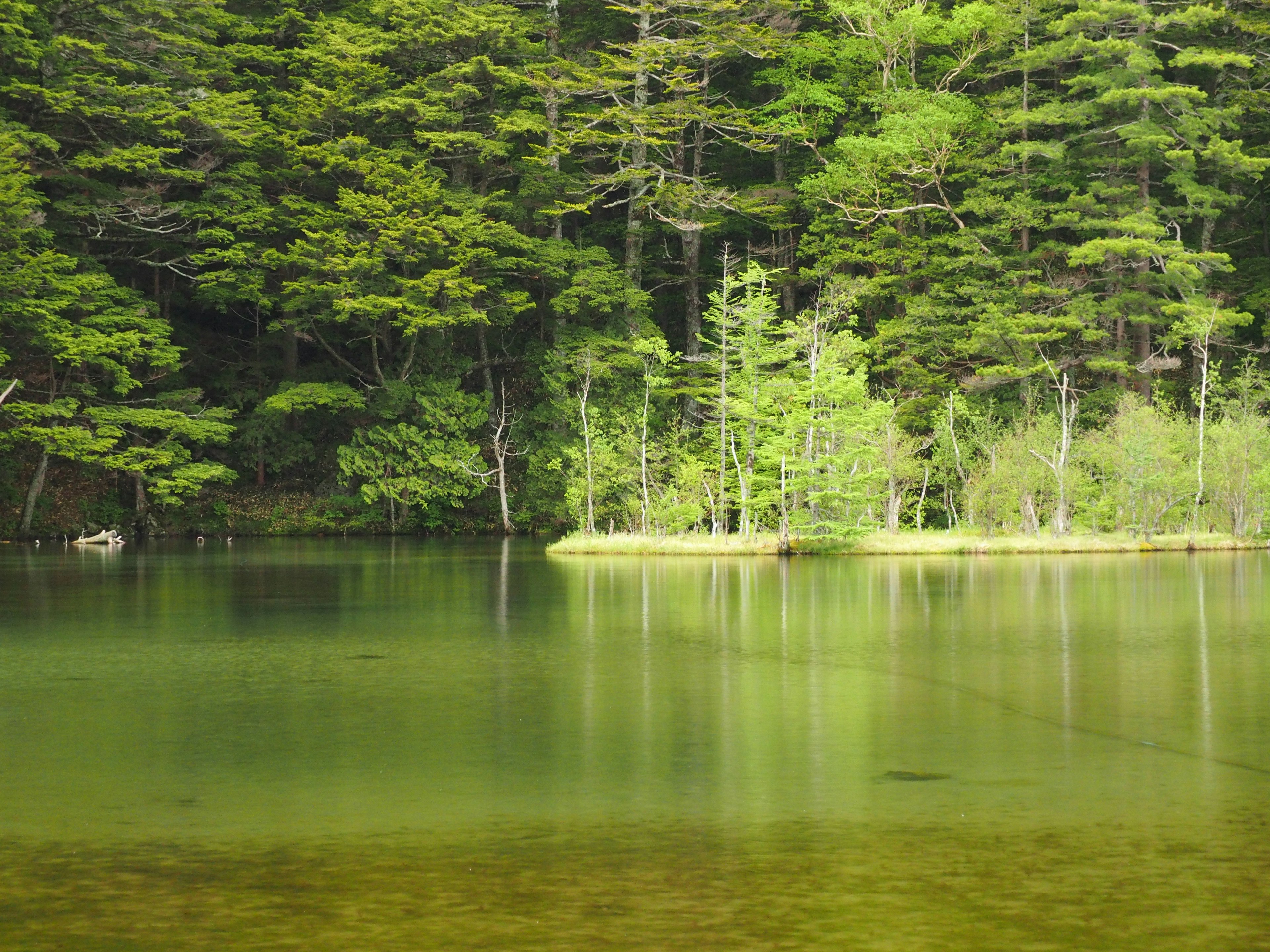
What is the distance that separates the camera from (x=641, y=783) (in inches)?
277

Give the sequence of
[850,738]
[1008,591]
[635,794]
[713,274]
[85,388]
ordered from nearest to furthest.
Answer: [635,794]
[850,738]
[1008,591]
[85,388]
[713,274]

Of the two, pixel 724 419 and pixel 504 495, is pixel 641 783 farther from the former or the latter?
pixel 504 495

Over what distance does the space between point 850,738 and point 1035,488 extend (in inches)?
946

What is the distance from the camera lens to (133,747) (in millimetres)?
8094

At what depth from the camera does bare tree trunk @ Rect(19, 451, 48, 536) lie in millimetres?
35406

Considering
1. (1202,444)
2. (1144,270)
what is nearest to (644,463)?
(1202,444)

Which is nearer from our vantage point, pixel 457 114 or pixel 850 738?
pixel 850 738

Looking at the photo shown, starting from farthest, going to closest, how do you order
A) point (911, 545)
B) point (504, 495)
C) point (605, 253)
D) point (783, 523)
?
point (605, 253) < point (504, 495) < point (911, 545) < point (783, 523)

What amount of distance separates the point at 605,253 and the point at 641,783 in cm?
3349

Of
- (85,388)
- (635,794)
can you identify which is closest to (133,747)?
(635,794)

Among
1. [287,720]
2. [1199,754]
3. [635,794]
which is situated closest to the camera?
[635,794]

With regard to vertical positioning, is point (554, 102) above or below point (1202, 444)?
above

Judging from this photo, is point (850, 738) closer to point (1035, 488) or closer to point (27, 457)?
point (1035, 488)

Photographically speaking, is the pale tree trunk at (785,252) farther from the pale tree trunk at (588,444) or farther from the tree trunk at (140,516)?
the tree trunk at (140,516)
